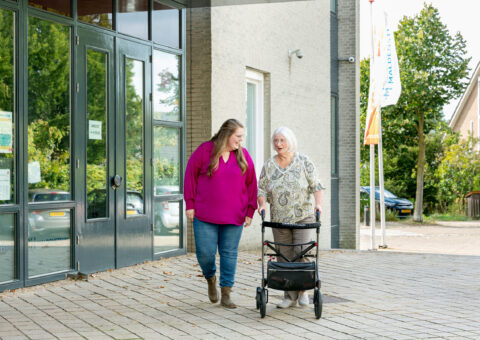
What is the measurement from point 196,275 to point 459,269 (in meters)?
4.12

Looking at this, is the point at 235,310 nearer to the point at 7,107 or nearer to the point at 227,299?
the point at 227,299

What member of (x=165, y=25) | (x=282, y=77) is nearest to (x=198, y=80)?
(x=165, y=25)

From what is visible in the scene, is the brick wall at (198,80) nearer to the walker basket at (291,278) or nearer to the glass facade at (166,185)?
the glass facade at (166,185)

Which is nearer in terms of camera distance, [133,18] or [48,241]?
[48,241]

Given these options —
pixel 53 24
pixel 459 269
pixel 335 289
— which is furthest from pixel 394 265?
pixel 53 24

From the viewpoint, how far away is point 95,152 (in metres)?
8.52

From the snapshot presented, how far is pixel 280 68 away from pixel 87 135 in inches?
222

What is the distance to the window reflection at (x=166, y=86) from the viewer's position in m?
Answer: 9.83

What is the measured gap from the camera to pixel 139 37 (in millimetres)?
9438

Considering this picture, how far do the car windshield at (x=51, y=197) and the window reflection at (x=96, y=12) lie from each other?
2272 mm

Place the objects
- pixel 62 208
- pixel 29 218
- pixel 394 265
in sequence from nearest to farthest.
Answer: pixel 29 218 → pixel 62 208 → pixel 394 265

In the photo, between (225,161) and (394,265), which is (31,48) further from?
(394,265)

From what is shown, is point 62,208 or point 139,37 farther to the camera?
point 139,37

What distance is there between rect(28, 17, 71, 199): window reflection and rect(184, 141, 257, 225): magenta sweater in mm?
2213
